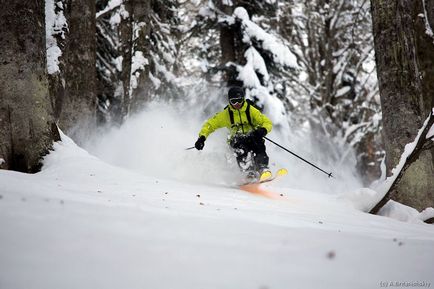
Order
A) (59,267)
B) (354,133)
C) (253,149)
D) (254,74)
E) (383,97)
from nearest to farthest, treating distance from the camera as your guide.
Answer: (59,267) < (383,97) < (253,149) < (254,74) < (354,133)

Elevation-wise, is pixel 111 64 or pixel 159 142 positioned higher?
pixel 111 64

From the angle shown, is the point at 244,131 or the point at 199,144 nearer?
the point at 199,144

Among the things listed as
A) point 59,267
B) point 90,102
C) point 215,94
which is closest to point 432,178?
point 59,267

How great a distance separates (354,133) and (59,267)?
541 inches

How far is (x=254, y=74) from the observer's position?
10.7m

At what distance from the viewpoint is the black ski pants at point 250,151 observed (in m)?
6.59

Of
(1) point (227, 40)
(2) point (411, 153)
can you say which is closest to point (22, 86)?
(2) point (411, 153)

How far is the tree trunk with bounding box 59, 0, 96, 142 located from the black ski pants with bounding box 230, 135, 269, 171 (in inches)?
126

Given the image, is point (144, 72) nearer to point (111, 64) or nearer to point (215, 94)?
point (111, 64)

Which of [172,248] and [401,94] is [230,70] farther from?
[172,248]

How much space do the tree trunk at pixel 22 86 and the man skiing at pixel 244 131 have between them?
2979 millimetres

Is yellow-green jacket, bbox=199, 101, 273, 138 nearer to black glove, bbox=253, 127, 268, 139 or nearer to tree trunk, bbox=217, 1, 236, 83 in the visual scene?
black glove, bbox=253, 127, 268, 139

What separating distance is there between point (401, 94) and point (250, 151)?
2.73 metres

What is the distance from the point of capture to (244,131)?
6930 millimetres
